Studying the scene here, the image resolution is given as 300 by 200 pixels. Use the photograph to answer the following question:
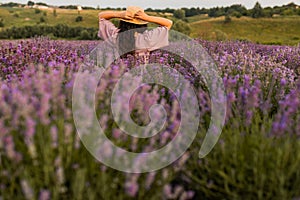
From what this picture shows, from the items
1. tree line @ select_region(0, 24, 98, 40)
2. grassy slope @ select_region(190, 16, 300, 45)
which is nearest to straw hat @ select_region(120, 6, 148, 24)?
tree line @ select_region(0, 24, 98, 40)

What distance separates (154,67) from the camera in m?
3.89

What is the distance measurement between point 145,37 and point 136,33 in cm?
11

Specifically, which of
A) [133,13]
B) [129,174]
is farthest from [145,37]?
[129,174]

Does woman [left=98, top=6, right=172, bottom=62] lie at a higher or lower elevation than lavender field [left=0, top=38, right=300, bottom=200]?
higher

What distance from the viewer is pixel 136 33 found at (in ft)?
A: 13.3

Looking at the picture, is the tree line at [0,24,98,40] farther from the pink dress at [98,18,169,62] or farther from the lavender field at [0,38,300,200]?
the lavender field at [0,38,300,200]

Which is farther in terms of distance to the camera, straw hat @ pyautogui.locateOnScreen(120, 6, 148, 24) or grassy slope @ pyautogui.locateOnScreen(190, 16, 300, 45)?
grassy slope @ pyautogui.locateOnScreen(190, 16, 300, 45)

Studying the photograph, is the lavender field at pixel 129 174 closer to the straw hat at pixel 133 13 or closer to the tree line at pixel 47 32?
the straw hat at pixel 133 13

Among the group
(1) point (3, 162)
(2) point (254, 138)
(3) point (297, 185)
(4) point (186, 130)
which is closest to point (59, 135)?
(1) point (3, 162)

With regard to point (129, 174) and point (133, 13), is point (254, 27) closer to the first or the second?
point (133, 13)

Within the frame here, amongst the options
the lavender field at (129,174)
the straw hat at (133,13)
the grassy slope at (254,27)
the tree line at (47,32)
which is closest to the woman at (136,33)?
the straw hat at (133,13)

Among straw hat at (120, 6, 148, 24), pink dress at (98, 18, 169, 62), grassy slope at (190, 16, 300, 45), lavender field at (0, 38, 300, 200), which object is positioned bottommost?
grassy slope at (190, 16, 300, 45)

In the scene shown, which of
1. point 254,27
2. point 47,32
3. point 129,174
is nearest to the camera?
point 129,174

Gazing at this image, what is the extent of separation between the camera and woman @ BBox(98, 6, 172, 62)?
4.06m
